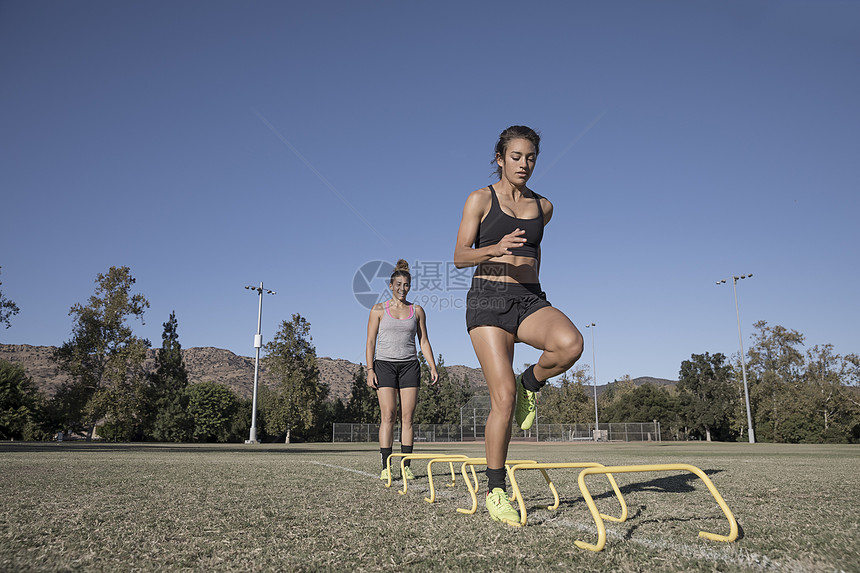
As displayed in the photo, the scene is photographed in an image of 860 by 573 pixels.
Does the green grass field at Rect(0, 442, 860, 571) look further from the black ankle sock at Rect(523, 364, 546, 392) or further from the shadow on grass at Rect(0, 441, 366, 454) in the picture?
the shadow on grass at Rect(0, 441, 366, 454)

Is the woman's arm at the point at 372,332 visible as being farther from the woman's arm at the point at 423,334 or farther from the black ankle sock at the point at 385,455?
the black ankle sock at the point at 385,455

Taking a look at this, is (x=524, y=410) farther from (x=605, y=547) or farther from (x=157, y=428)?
(x=157, y=428)

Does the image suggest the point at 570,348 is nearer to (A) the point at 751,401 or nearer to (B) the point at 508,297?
(B) the point at 508,297

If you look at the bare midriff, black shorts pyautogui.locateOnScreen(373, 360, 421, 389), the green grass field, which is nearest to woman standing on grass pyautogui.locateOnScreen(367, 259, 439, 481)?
black shorts pyautogui.locateOnScreen(373, 360, 421, 389)

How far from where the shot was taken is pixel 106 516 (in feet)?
10.2

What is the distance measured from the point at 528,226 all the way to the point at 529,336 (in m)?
0.81

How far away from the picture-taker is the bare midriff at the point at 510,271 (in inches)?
152

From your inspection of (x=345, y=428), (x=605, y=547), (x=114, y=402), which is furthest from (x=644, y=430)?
(x=605, y=547)

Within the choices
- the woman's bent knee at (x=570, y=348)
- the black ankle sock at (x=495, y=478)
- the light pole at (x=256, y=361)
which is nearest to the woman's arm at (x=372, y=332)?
the black ankle sock at (x=495, y=478)

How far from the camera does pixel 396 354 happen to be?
6.61 metres

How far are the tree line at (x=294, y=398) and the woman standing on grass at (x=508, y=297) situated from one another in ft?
66.8

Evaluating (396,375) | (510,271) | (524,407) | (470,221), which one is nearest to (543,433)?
(396,375)

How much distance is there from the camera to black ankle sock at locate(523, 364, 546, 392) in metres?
3.90

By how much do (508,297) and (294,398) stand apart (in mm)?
48906
